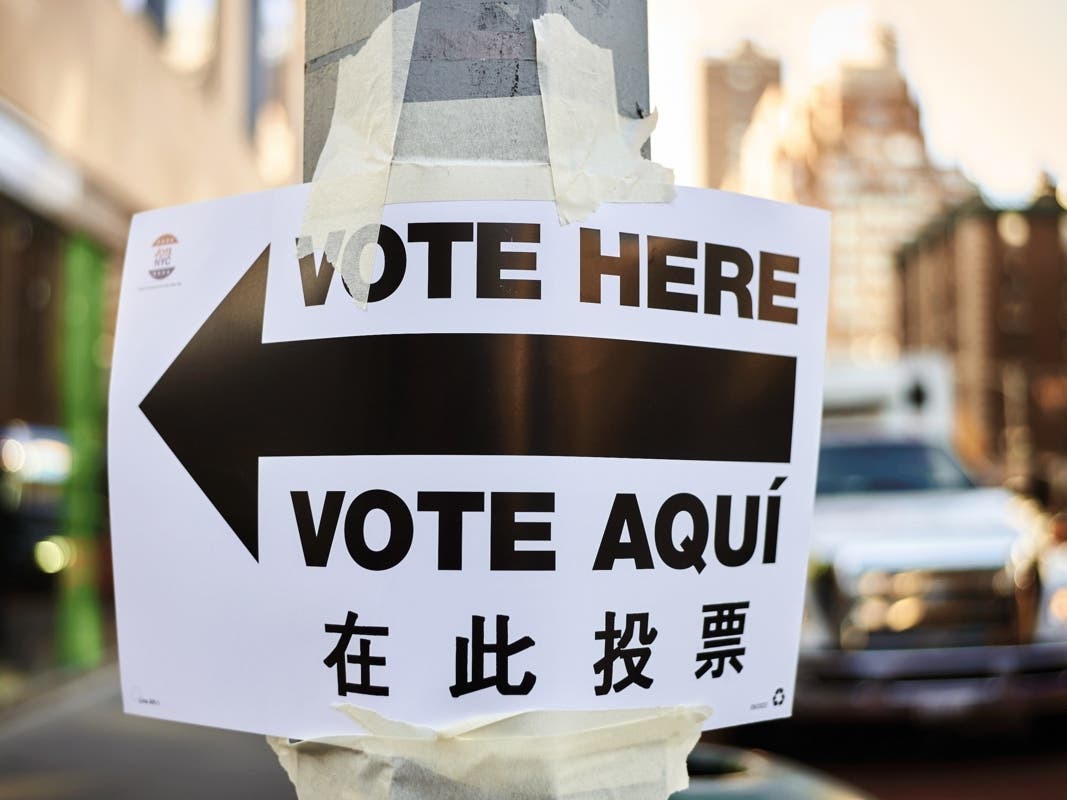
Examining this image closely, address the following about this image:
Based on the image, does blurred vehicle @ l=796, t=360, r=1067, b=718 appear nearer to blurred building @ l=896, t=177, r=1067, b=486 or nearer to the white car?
the white car

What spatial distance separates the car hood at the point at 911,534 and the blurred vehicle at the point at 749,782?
11.3 ft

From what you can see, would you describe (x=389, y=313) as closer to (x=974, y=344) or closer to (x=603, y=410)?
(x=603, y=410)

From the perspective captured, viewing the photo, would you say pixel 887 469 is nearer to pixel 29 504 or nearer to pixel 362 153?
pixel 362 153

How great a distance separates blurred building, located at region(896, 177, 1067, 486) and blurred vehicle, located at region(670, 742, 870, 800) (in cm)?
6951

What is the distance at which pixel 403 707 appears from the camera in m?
1.29

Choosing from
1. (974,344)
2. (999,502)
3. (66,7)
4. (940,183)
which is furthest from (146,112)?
(940,183)

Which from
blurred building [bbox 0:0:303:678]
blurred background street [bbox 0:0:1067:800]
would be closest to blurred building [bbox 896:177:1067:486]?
blurred background street [bbox 0:0:1067:800]

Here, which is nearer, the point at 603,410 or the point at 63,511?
the point at 603,410

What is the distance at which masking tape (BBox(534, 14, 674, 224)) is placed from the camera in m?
1.34

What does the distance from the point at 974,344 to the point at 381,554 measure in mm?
73920

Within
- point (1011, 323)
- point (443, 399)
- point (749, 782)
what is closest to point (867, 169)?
point (1011, 323)

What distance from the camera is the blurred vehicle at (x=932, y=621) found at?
6.29 m

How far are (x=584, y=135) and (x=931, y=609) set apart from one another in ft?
19.2

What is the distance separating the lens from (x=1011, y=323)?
70.2 meters
